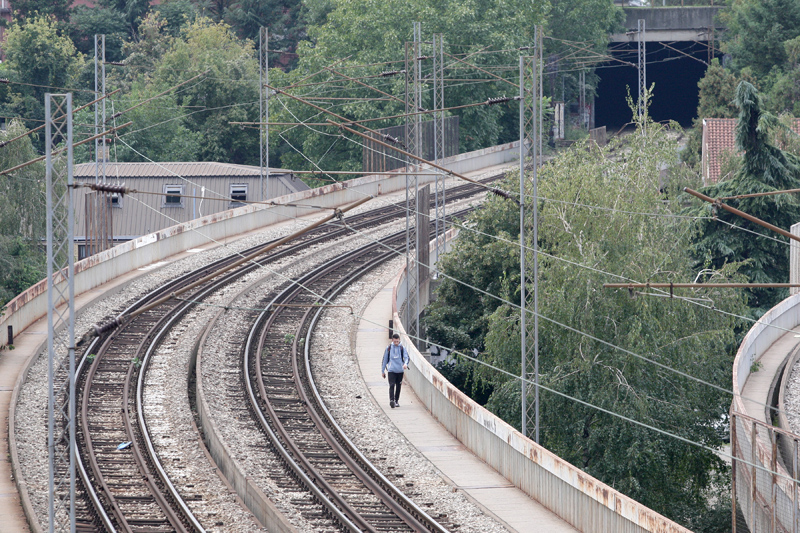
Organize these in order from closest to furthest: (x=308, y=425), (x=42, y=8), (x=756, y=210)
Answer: (x=308, y=425), (x=756, y=210), (x=42, y=8)

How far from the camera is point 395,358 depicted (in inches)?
904

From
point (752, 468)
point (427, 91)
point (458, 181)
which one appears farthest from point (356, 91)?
point (752, 468)

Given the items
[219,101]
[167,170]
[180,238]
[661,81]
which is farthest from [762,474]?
[661,81]

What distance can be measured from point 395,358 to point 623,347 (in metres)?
5.42

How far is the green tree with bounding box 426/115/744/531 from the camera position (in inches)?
950

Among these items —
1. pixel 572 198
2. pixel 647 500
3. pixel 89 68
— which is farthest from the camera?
pixel 89 68

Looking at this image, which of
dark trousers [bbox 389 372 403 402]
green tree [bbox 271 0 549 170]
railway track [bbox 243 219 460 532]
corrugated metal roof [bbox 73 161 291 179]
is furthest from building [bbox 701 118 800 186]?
dark trousers [bbox 389 372 403 402]

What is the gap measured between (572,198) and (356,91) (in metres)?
41.8

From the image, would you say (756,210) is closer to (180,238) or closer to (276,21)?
(180,238)

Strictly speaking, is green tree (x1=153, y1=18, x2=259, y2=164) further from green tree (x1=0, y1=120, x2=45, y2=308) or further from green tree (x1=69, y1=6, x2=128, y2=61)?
green tree (x1=0, y1=120, x2=45, y2=308)

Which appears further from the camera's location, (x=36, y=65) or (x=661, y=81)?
(x=661, y=81)

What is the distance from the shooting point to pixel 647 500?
78.8 ft

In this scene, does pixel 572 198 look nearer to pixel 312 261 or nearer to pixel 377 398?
pixel 377 398

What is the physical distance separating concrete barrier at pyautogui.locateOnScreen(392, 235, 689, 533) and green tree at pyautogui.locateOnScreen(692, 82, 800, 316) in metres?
19.6
